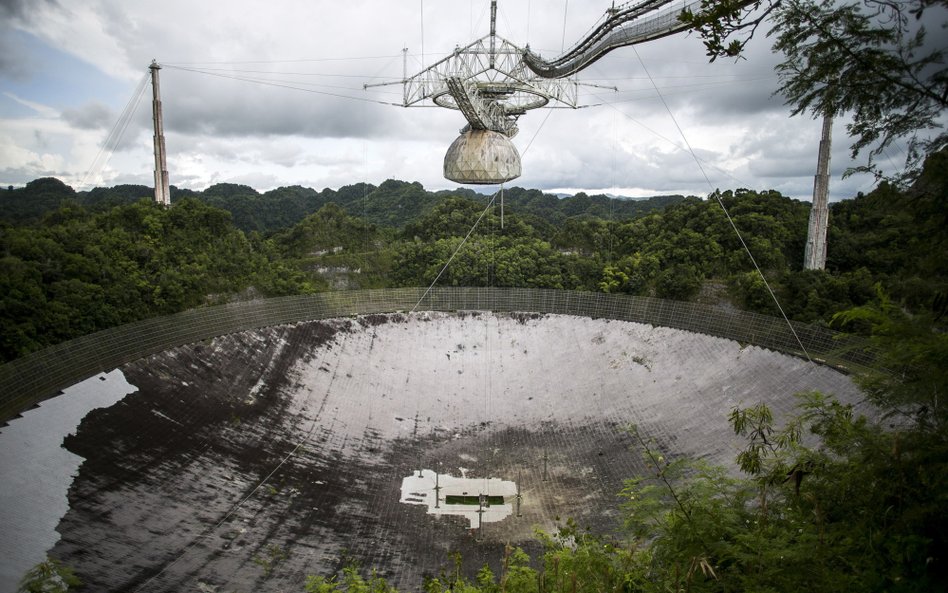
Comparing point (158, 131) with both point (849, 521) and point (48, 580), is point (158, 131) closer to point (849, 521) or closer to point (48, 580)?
point (48, 580)

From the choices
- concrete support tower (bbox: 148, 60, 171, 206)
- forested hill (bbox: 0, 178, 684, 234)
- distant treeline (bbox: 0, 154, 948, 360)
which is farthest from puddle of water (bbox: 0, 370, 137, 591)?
forested hill (bbox: 0, 178, 684, 234)

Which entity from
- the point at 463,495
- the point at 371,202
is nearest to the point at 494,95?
the point at 463,495

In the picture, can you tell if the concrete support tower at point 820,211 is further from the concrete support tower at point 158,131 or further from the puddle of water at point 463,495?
the concrete support tower at point 158,131

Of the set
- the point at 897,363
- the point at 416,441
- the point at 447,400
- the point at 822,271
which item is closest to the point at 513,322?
the point at 447,400

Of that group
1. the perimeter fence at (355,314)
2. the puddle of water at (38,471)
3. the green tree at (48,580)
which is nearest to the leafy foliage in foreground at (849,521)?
the green tree at (48,580)

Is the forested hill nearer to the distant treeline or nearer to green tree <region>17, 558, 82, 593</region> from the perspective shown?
the distant treeline

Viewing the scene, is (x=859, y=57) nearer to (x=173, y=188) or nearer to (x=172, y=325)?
(x=172, y=325)

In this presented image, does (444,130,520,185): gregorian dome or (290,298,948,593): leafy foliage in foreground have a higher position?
(444,130,520,185): gregorian dome
